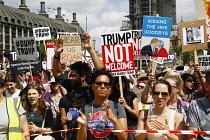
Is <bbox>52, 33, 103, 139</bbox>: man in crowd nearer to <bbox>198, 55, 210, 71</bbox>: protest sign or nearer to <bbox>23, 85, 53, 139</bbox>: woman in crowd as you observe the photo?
<bbox>23, 85, 53, 139</bbox>: woman in crowd

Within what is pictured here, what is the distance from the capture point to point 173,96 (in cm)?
434

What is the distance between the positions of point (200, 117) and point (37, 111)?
2.61m

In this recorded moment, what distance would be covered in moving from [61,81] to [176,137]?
202 centimetres

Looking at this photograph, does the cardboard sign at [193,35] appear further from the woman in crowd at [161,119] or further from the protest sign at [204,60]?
the woman in crowd at [161,119]

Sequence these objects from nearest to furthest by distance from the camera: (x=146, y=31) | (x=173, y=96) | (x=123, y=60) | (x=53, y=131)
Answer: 1. (x=173, y=96)
2. (x=53, y=131)
3. (x=123, y=60)
4. (x=146, y=31)

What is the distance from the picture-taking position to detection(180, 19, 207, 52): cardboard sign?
641 centimetres

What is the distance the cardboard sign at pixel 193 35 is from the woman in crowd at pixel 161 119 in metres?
3.09

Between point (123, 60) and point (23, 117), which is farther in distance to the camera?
Result: point (123, 60)

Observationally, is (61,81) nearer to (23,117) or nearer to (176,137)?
(23,117)

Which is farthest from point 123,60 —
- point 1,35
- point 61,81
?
point 1,35

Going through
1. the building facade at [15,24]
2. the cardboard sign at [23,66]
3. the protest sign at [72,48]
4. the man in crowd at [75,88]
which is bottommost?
the man in crowd at [75,88]

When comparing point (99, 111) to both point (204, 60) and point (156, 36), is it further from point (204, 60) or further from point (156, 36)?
point (204, 60)

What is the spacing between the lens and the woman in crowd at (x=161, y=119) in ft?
10.9

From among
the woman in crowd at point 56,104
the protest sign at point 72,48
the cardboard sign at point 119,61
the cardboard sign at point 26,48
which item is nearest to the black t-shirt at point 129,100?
the cardboard sign at point 119,61
